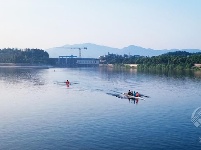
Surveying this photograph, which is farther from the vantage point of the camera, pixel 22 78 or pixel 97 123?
pixel 22 78

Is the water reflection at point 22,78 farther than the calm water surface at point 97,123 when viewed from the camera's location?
Yes

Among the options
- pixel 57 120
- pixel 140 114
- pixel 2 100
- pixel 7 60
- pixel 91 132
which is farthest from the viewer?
pixel 7 60

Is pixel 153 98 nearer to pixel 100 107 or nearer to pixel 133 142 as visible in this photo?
pixel 100 107

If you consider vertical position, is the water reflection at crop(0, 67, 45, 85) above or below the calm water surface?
above

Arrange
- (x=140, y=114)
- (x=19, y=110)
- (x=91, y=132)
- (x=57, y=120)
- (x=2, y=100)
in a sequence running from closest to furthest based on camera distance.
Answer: (x=91, y=132) → (x=57, y=120) → (x=140, y=114) → (x=19, y=110) → (x=2, y=100)

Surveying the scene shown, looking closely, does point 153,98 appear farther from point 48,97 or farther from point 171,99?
point 48,97

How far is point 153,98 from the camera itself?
53.1m

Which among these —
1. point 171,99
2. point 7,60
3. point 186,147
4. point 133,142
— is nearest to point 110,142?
point 133,142

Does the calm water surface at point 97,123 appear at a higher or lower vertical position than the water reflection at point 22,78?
lower

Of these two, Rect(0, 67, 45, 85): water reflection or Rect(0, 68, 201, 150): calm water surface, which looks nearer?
Rect(0, 68, 201, 150): calm water surface

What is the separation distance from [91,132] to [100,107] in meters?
13.6

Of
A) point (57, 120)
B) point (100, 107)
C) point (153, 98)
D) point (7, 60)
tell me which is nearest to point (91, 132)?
point (57, 120)

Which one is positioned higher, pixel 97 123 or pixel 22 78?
pixel 22 78

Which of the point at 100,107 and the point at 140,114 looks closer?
the point at 140,114
